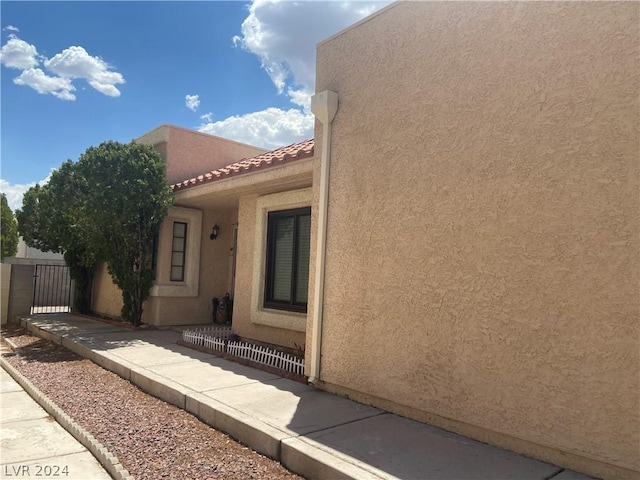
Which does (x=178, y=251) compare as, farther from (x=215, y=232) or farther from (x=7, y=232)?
(x=7, y=232)

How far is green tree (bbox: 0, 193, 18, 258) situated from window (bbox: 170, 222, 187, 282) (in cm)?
1716

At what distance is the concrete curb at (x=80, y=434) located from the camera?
3789 mm

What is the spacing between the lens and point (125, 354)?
25.1 ft

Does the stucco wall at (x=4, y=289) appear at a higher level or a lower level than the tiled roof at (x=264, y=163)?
lower

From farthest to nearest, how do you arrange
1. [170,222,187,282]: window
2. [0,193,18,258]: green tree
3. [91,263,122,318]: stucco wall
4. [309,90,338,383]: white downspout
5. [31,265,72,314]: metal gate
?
[0,193,18,258]: green tree
[31,265,72,314]: metal gate
[91,263,122,318]: stucco wall
[170,222,187,282]: window
[309,90,338,383]: white downspout

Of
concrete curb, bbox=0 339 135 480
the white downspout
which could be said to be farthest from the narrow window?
the white downspout

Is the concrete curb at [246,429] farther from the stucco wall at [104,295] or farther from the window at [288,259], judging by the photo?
the stucco wall at [104,295]

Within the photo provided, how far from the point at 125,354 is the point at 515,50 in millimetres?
7111

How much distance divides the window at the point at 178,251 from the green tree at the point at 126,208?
480 millimetres

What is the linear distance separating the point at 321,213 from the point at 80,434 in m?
3.47

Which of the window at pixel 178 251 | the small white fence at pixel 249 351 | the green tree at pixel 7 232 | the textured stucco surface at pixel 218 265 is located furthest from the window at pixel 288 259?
the green tree at pixel 7 232

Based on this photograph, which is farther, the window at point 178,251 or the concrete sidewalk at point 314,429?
the window at point 178,251

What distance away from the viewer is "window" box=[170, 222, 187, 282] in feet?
36.6

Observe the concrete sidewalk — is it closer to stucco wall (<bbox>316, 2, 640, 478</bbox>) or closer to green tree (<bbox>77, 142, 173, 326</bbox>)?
stucco wall (<bbox>316, 2, 640, 478</bbox>)
